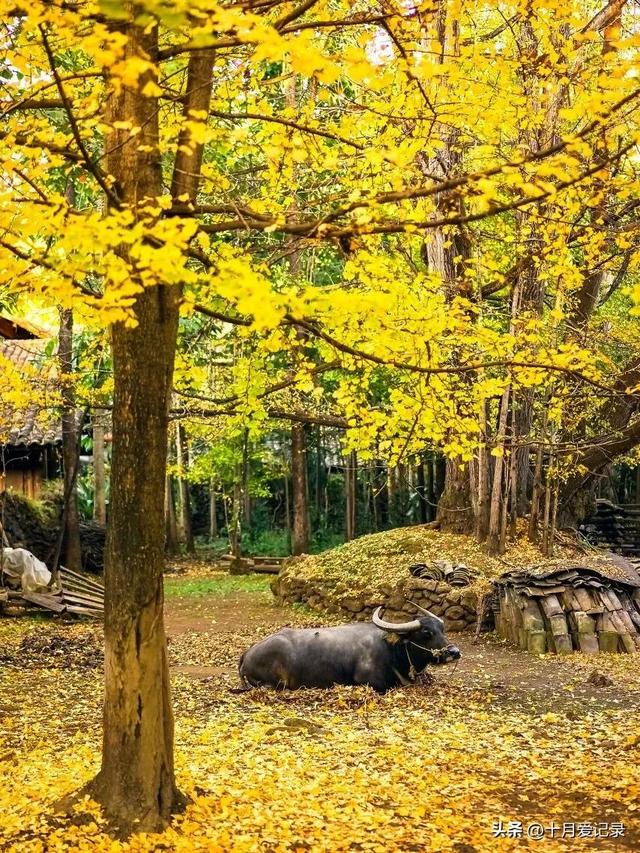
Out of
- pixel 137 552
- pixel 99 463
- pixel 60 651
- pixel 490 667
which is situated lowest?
pixel 60 651

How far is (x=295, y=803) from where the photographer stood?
6371 millimetres

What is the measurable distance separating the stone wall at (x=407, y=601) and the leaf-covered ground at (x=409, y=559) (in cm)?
11

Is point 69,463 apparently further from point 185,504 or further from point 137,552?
point 137,552

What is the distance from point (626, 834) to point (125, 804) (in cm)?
327

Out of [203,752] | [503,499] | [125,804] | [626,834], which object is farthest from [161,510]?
[503,499]

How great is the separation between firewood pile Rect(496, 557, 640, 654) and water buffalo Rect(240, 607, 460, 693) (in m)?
2.98

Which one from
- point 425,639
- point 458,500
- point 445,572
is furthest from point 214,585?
point 425,639

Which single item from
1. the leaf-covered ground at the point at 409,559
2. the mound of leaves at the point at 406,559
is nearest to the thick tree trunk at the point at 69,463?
the mound of leaves at the point at 406,559

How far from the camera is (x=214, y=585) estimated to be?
2462cm

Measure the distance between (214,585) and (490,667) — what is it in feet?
45.4

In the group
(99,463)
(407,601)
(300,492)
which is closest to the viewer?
(407,601)

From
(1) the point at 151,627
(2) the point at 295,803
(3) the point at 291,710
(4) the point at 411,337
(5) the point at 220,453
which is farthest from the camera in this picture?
(5) the point at 220,453

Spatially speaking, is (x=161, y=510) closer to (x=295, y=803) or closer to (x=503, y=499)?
(x=295, y=803)

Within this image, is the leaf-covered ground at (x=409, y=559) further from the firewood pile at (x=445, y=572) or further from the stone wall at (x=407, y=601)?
the firewood pile at (x=445, y=572)
